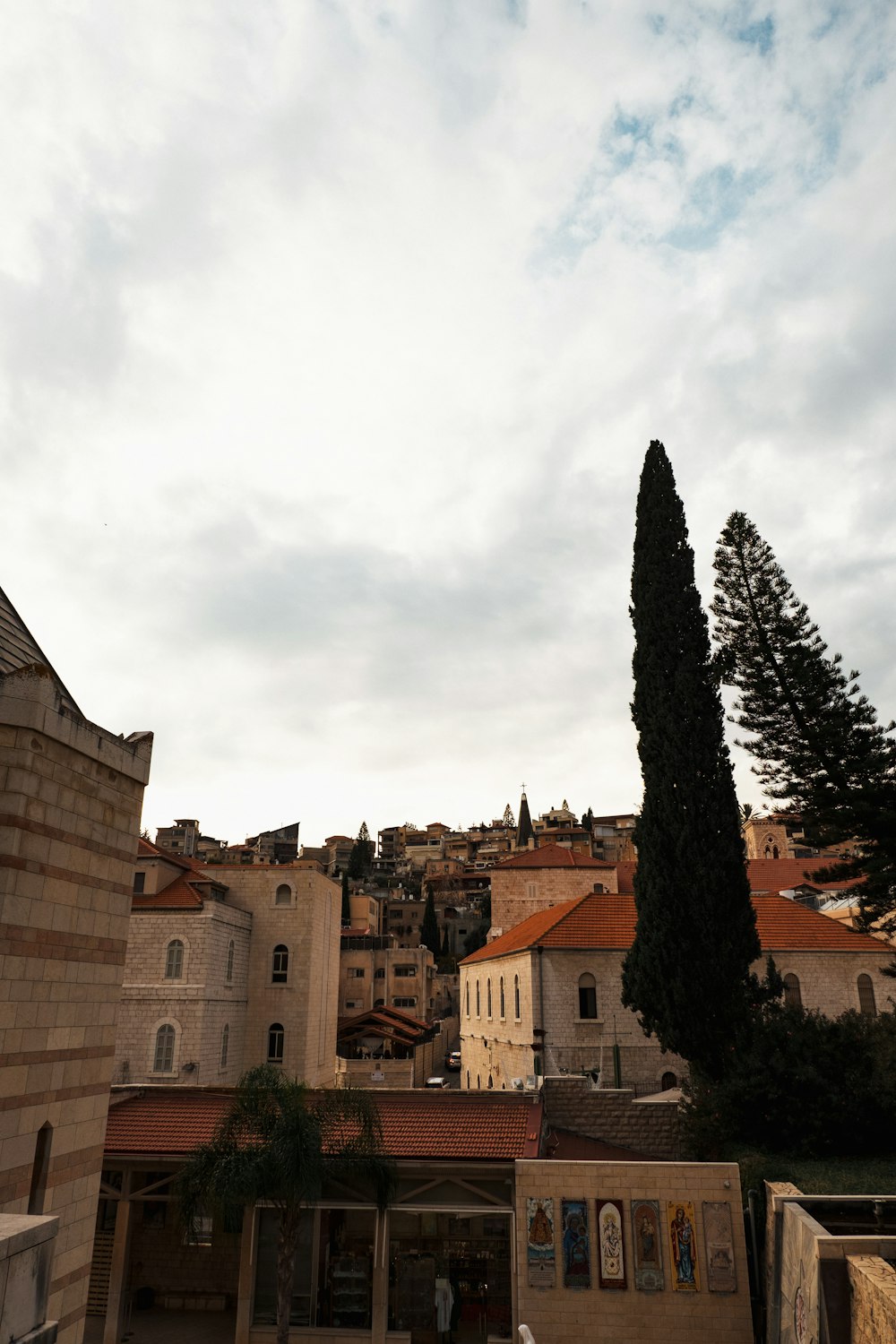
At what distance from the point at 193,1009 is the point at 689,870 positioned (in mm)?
17144

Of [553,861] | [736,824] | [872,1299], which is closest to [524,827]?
[553,861]

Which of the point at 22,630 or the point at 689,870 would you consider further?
the point at 689,870

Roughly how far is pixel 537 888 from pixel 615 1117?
24.6 metres

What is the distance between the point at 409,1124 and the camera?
1552 centimetres

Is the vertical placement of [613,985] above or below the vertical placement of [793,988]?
above

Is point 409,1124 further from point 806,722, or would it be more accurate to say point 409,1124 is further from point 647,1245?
point 806,722

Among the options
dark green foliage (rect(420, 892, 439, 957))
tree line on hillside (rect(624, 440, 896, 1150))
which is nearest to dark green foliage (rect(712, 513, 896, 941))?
tree line on hillside (rect(624, 440, 896, 1150))

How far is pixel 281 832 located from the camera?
4117 inches

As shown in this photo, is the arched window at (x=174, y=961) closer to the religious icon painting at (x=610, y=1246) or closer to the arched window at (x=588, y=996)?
the arched window at (x=588, y=996)

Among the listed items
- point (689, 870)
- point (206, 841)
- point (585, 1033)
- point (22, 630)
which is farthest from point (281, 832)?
point (22, 630)

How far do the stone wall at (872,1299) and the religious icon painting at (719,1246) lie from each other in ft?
14.5

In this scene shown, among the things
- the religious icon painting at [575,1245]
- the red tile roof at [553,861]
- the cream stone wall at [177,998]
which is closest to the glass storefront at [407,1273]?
the religious icon painting at [575,1245]

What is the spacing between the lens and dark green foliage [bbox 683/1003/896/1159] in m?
16.6

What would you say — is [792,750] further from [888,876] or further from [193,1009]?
[193,1009]
